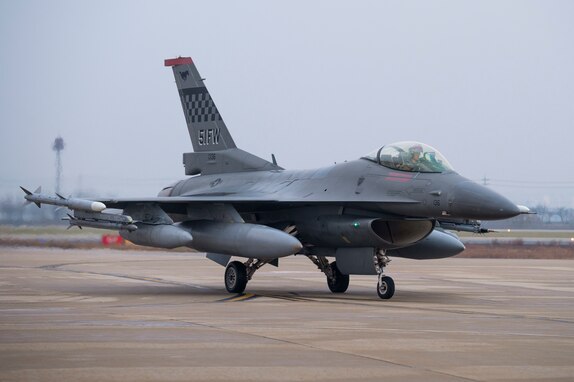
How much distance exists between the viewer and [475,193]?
15.6 meters

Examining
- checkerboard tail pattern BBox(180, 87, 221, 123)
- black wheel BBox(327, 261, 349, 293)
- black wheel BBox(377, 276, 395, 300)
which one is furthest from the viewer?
checkerboard tail pattern BBox(180, 87, 221, 123)

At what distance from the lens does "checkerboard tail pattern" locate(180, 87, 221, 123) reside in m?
21.9

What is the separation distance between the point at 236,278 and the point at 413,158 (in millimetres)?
3861

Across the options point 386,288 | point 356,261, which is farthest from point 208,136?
point 386,288

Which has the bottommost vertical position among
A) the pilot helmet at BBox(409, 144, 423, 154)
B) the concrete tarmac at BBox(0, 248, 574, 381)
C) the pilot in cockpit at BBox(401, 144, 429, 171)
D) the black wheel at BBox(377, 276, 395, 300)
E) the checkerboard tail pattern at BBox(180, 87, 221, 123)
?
the concrete tarmac at BBox(0, 248, 574, 381)

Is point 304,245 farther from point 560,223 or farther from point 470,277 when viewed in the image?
point 560,223

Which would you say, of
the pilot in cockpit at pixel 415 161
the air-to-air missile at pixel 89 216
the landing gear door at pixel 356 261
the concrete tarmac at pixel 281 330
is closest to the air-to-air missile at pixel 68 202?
the air-to-air missile at pixel 89 216

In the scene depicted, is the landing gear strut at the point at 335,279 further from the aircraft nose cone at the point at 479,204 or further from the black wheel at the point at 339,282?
the aircraft nose cone at the point at 479,204

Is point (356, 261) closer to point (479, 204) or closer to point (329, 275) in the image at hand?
point (329, 275)

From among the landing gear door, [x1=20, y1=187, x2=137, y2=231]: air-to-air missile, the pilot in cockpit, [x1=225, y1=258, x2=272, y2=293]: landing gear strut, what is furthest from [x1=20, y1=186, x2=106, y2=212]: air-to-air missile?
the pilot in cockpit

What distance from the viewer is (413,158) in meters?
16.7

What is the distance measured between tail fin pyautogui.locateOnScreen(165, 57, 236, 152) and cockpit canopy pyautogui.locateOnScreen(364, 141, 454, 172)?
5.36 m

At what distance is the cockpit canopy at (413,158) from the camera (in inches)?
650

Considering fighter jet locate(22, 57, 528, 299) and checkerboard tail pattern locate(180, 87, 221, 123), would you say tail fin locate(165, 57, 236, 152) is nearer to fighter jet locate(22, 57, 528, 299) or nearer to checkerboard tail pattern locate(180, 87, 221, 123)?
checkerboard tail pattern locate(180, 87, 221, 123)
